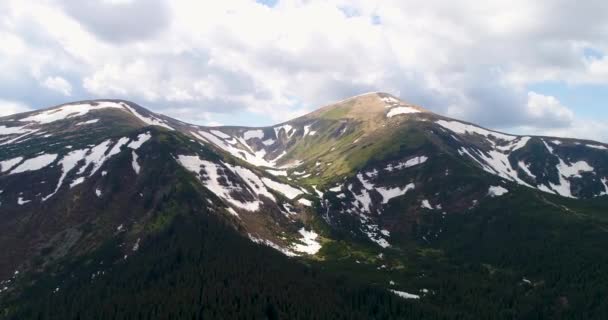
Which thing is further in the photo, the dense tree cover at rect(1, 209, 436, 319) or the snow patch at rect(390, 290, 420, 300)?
the snow patch at rect(390, 290, 420, 300)

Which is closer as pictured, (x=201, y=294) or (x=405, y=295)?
(x=201, y=294)

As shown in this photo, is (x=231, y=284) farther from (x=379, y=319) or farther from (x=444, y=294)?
(x=444, y=294)

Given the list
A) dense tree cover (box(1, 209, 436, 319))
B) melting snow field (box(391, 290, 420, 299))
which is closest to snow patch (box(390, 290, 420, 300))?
melting snow field (box(391, 290, 420, 299))

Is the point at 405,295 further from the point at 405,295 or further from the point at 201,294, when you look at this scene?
the point at 201,294

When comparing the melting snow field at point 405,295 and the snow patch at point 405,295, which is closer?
the snow patch at point 405,295

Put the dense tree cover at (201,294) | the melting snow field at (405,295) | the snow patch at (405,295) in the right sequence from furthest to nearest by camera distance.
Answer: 1. the melting snow field at (405,295)
2. the snow patch at (405,295)
3. the dense tree cover at (201,294)

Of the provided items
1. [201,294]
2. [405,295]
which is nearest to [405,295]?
[405,295]

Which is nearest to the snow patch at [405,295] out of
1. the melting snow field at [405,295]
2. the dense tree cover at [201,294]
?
the melting snow field at [405,295]

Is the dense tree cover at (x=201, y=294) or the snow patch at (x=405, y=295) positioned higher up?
the dense tree cover at (x=201, y=294)

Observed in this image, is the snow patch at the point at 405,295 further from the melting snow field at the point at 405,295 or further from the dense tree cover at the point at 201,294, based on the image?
the dense tree cover at the point at 201,294

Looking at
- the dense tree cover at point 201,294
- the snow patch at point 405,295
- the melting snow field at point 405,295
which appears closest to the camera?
the dense tree cover at point 201,294

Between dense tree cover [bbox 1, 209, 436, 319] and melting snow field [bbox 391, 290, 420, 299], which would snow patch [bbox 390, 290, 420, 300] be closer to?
melting snow field [bbox 391, 290, 420, 299]

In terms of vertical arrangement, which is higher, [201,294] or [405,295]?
[201,294]

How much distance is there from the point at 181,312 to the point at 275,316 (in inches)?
1298
